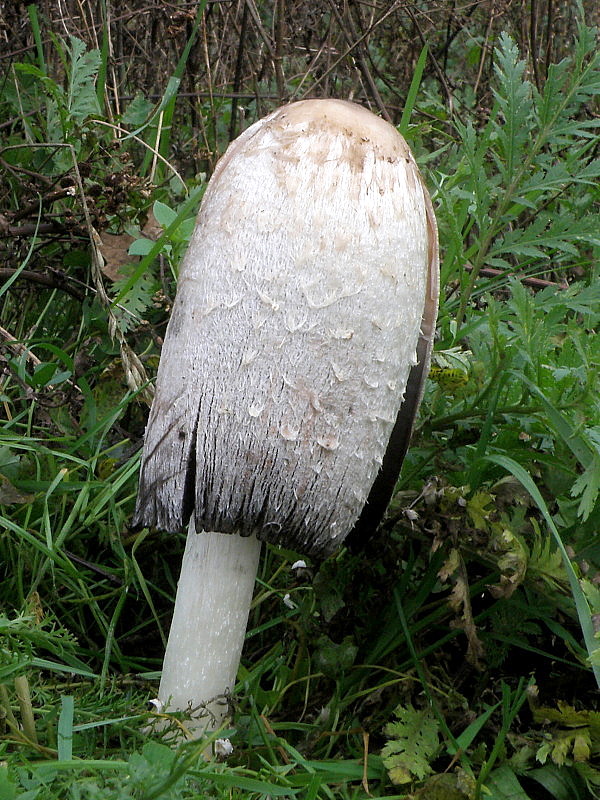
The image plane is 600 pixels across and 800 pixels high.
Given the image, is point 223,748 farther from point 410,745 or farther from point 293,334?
point 293,334

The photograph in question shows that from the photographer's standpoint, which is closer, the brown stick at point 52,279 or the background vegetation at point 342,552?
the background vegetation at point 342,552

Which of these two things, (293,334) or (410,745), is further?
(410,745)

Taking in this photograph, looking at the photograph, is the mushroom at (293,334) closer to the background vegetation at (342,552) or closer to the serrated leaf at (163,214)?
the background vegetation at (342,552)

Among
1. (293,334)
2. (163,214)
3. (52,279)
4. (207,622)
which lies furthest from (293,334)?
(52,279)

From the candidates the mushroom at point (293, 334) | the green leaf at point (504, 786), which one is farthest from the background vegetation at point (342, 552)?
the mushroom at point (293, 334)

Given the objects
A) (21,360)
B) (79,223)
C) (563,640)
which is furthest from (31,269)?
(563,640)

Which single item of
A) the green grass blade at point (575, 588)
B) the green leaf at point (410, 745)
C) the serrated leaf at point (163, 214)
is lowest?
the green leaf at point (410, 745)

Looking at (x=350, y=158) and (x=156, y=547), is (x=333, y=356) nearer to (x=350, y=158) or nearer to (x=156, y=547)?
(x=350, y=158)
